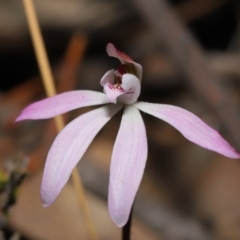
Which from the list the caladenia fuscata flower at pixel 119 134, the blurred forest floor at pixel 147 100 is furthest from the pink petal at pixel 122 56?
the blurred forest floor at pixel 147 100

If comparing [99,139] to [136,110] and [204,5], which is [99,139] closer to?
[204,5]

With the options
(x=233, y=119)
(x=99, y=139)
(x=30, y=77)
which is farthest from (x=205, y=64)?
(x=30, y=77)

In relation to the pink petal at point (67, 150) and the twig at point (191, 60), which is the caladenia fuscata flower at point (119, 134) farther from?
the twig at point (191, 60)

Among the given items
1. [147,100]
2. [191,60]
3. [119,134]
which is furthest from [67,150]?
[147,100]

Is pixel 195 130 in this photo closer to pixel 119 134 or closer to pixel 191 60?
pixel 119 134

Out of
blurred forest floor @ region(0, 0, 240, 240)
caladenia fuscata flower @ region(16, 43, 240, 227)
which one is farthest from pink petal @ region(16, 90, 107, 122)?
→ blurred forest floor @ region(0, 0, 240, 240)

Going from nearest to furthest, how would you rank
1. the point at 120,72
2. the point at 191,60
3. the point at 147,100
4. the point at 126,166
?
the point at 126,166, the point at 120,72, the point at 191,60, the point at 147,100
